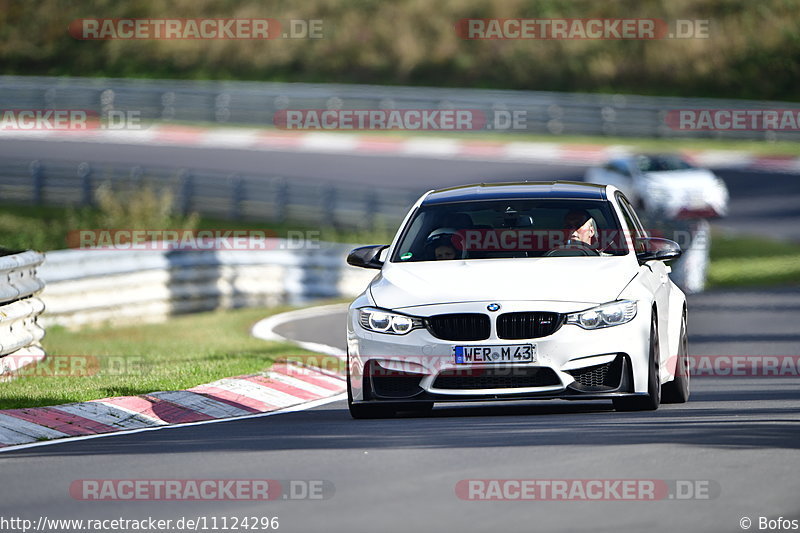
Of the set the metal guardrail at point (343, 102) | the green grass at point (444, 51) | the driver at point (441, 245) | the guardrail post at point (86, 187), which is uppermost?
the green grass at point (444, 51)

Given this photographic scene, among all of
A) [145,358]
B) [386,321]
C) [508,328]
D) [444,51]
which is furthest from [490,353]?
[444,51]

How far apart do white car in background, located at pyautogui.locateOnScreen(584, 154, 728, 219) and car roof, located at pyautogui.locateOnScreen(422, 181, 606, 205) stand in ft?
68.8

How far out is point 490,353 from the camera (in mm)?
10031

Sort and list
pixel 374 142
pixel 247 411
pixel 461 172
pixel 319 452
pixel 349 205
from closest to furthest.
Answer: pixel 319 452
pixel 247 411
pixel 349 205
pixel 461 172
pixel 374 142

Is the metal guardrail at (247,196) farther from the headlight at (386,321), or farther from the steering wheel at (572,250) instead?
the headlight at (386,321)

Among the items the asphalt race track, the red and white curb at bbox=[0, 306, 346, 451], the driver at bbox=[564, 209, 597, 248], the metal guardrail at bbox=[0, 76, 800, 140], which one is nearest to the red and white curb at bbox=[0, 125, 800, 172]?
the metal guardrail at bbox=[0, 76, 800, 140]

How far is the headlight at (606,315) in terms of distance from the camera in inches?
396

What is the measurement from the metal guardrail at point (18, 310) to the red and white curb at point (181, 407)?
1.41m

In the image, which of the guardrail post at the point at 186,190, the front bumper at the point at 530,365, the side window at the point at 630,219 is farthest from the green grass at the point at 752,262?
the front bumper at the point at 530,365

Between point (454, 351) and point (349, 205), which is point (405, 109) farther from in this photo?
point (454, 351)

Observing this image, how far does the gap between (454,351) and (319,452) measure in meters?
1.34

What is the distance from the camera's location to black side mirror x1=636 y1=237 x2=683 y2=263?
36.0 ft

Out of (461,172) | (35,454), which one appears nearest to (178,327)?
(35,454)

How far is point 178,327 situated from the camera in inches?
784
